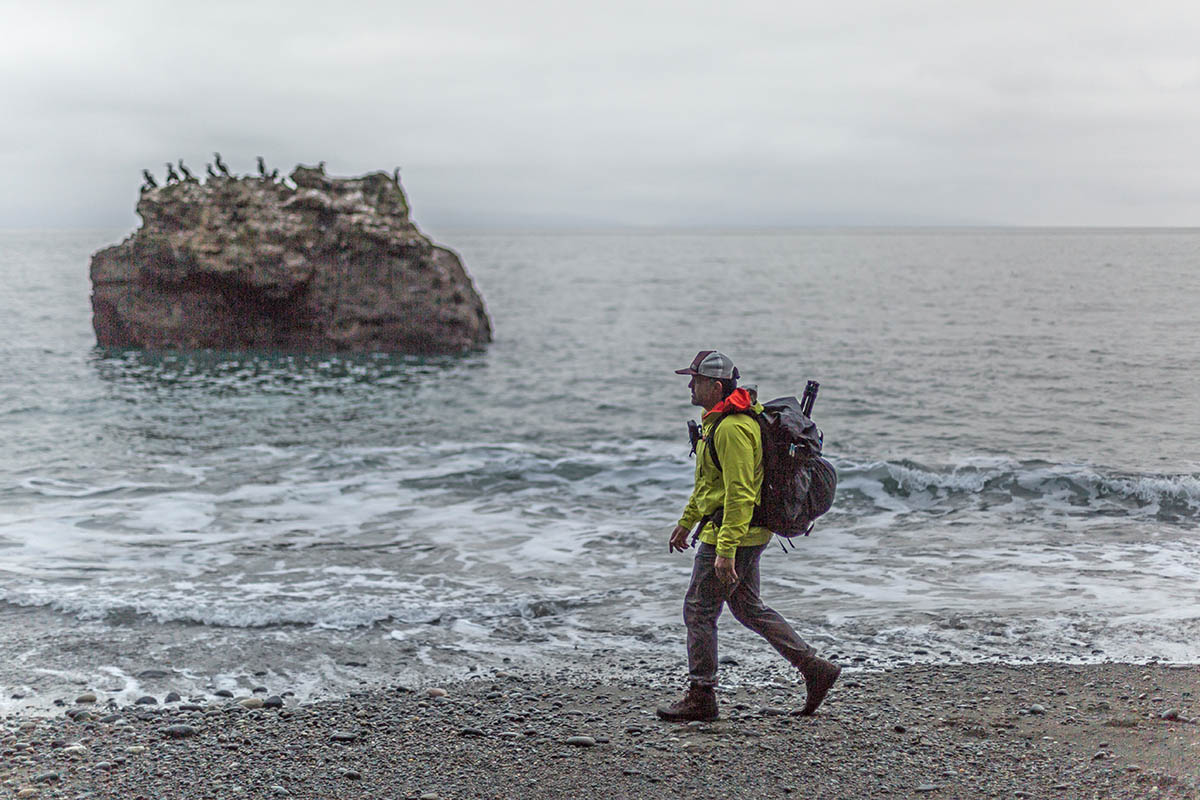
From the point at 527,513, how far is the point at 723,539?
917 cm

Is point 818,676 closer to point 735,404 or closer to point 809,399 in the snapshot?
point 809,399

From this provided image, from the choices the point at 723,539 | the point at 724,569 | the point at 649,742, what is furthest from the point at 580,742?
the point at 723,539

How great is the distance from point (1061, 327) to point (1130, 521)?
31.2 m

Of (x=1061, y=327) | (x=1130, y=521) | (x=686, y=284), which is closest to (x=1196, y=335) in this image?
(x=1061, y=327)

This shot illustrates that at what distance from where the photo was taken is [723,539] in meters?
6.30

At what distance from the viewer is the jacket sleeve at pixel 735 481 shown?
6230mm

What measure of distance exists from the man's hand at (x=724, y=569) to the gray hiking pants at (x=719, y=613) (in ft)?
0.64

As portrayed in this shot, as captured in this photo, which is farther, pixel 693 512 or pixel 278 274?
pixel 278 274

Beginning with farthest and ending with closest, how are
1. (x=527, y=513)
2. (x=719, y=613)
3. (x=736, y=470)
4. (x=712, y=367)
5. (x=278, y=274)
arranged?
(x=278, y=274), (x=527, y=513), (x=719, y=613), (x=712, y=367), (x=736, y=470)

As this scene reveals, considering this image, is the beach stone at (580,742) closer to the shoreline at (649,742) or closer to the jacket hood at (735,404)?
the shoreline at (649,742)

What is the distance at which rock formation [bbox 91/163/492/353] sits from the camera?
1395 inches

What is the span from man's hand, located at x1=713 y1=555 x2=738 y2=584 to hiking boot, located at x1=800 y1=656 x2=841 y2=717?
94 centimetres

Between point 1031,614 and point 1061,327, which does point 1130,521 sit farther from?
point 1061,327

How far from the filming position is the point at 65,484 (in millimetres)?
16969
